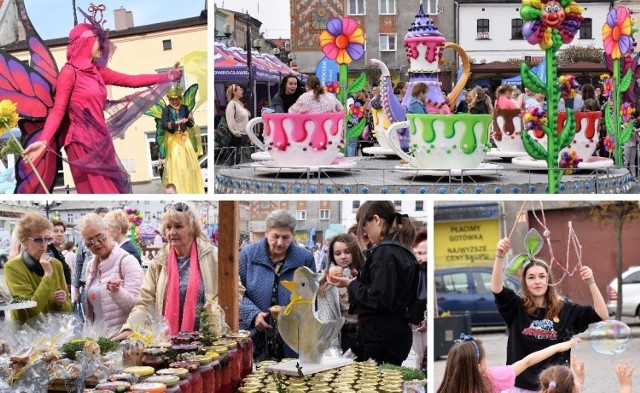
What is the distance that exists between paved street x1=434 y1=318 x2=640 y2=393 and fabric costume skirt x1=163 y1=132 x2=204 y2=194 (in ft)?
6.71

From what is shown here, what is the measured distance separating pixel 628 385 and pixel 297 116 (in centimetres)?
229

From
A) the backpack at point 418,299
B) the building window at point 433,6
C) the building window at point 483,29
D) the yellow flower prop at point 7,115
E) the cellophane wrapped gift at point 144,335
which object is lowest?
the cellophane wrapped gift at point 144,335

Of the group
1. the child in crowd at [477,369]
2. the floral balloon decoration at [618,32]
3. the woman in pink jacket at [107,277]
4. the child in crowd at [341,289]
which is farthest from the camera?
the floral balloon decoration at [618,32]

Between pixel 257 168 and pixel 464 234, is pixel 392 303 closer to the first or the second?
pixel 464 234

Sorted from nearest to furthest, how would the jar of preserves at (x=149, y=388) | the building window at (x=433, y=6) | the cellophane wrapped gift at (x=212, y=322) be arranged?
the jar of preserves at (x=149, y=388) → the cellophane wrapped gift at (x=212, y=322) → the building window at (x=433, y=6)

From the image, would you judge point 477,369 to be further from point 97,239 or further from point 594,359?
point 97,239

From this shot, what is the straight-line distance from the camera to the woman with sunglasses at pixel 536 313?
4.59 meters

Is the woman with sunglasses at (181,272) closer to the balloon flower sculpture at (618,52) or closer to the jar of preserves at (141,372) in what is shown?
the jar of preserves at (141,372)

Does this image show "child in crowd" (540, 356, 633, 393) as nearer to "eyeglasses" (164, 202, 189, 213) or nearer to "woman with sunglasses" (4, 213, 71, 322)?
"eyeglasses" (164, 202, 189, 213)

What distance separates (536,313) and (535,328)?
0.20ft

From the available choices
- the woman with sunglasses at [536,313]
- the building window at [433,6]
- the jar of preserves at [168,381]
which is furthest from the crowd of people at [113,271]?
the building window at [433,6]

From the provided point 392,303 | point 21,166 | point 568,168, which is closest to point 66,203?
point 21,166

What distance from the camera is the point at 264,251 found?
5344 millimetres

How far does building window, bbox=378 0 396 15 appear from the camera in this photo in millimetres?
17702
